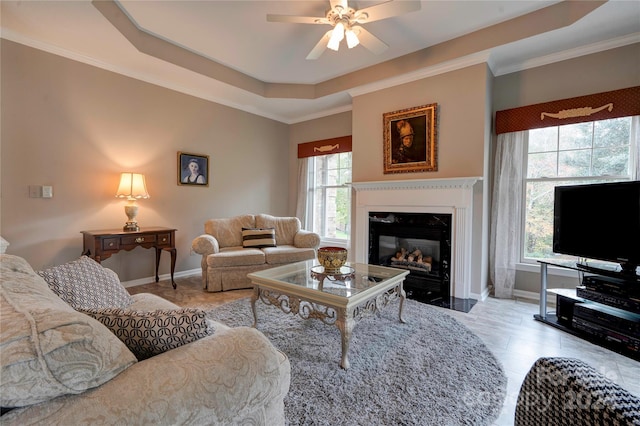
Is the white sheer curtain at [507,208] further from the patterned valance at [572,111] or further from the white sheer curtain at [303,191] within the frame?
the white sheer curtain at [303,191]

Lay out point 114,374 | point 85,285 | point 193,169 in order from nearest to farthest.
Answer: point 114,374
point 85,285
point 193,169

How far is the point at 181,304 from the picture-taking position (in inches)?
117

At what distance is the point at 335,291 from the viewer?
200 centimetres

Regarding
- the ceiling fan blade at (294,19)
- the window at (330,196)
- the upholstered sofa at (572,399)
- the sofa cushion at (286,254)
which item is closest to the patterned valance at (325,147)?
the window at (330,196)

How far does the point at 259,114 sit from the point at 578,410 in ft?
17.0

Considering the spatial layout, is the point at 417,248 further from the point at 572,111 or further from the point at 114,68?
the point at 114,68

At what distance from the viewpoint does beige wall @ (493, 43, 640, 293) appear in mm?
2742

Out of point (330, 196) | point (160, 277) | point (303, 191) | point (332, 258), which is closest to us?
point (332, 258)

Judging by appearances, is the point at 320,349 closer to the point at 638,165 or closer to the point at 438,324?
the point at 438,324

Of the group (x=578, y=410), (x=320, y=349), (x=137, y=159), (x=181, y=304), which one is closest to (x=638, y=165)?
(x=578, y=410)

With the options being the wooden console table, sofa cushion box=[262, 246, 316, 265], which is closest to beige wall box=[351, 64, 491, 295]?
sofa cushion box=[262, 246, 316, 265]

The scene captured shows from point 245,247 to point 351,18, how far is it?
2967 millimetres

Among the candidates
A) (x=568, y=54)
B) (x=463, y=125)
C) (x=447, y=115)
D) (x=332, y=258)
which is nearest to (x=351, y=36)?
(x=447, y=115)

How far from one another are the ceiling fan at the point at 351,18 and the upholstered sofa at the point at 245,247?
247 centimetres
